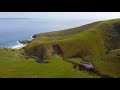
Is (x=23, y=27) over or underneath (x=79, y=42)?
over

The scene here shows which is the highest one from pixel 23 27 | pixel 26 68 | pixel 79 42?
pixel 23 27

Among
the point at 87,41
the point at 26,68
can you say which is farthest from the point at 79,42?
the point at 26,68

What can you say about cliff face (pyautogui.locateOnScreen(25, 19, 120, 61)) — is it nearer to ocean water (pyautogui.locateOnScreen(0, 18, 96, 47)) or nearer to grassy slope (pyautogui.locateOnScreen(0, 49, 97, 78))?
ocean water (pyautogui.locateOnScreen(0, 18, 96, 47))

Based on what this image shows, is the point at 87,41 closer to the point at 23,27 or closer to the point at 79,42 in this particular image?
the point at 79,42

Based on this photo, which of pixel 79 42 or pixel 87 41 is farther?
pixel 79 42
